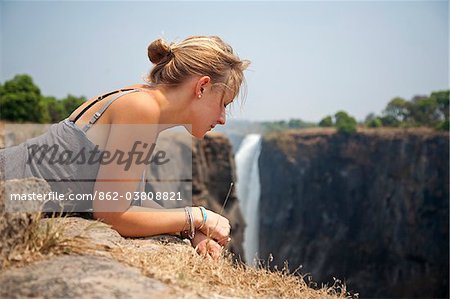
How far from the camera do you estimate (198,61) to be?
9.66 feet

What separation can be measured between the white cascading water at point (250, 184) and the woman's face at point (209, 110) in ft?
172

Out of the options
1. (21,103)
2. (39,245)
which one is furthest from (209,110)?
(21,103)

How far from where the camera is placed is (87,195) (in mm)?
2971

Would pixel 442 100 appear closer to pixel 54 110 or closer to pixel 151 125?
pixel 54 110

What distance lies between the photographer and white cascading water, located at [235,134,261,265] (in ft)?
187

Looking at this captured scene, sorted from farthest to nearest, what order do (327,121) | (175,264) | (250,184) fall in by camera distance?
(327,121) < (250,184) < (175,264)

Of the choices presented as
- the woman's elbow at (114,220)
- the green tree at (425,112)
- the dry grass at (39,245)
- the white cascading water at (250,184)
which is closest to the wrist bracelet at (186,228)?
the woman's elbow at (114,220)

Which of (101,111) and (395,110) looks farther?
(395,110)

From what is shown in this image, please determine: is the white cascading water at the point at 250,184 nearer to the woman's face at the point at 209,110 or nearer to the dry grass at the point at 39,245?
the woman's face at the point at 209,110

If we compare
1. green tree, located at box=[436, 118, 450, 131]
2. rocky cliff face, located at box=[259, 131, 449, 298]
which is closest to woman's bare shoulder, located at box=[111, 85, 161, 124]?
rocky cliff face, located at box=[259, 131, 449, 298]

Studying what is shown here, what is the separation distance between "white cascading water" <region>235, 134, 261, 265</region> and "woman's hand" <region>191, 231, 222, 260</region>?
52507mm

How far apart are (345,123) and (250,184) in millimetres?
13415

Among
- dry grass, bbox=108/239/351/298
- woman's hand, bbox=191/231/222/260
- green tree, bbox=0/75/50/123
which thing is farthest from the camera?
green tree, bbox=0/75/50/123

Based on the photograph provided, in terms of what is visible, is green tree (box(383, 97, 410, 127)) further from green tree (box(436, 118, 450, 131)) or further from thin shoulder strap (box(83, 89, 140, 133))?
thin shoulder strap (box(83, 89, 140, 133))
